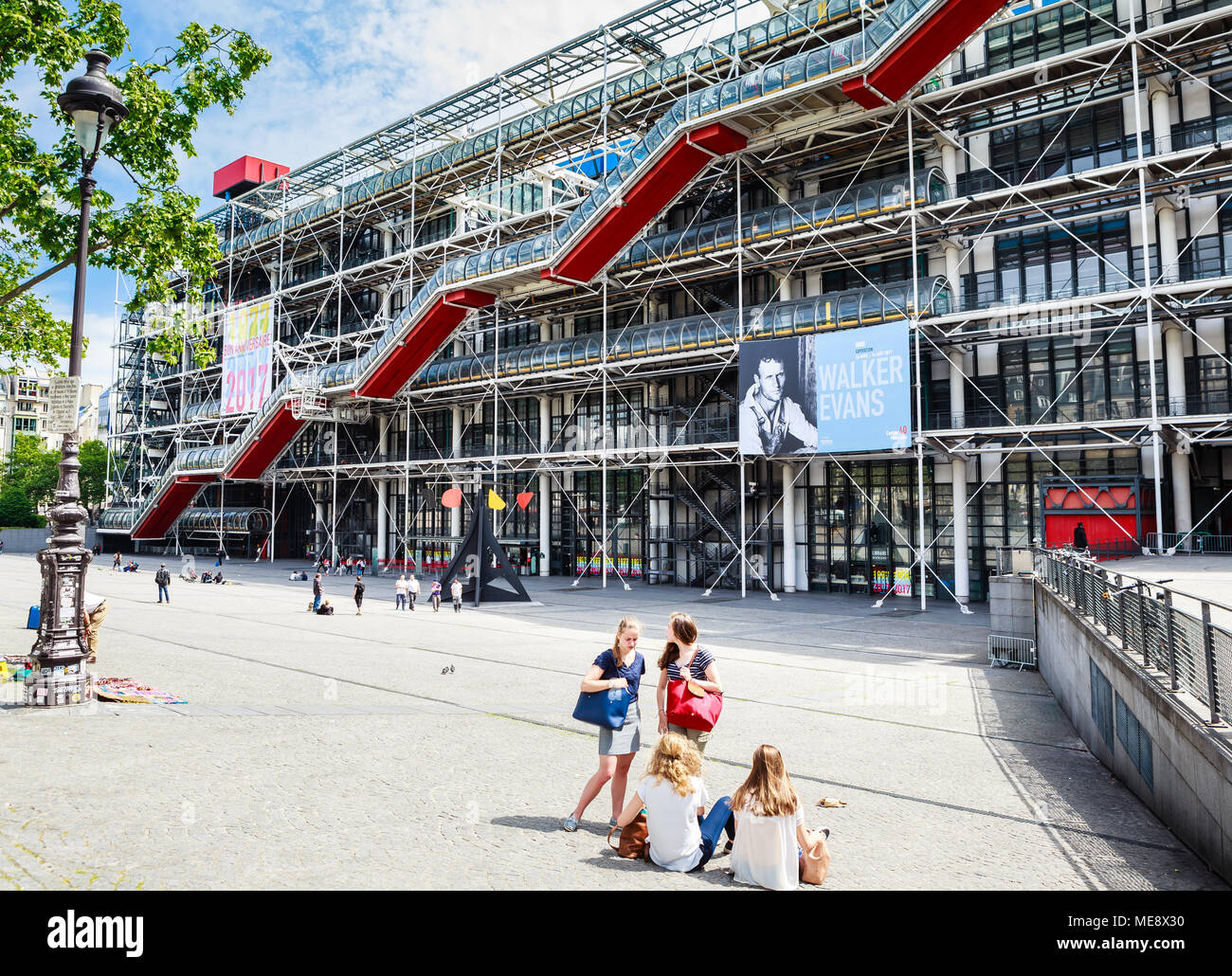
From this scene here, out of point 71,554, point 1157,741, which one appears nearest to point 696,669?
point 1157,741

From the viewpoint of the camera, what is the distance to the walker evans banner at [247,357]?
44094 mm

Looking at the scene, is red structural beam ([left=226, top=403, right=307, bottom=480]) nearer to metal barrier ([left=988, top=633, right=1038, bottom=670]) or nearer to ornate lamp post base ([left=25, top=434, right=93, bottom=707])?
ornate lamp post base ([left=25, top=434, right=93, bottom=707])

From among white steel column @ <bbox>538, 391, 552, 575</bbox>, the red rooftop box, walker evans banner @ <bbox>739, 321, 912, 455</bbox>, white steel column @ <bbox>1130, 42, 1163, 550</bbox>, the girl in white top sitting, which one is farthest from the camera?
the red rooftop box

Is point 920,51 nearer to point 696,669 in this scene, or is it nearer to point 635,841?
point 696,669

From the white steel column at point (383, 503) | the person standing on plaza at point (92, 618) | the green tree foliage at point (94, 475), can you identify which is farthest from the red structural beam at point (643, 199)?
the green tree foliage at point (94, 475)

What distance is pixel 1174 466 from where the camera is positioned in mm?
22438

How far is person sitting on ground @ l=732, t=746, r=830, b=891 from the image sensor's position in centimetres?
511

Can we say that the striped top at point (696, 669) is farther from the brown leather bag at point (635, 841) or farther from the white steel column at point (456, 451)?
the white steel column at point (456, 451)

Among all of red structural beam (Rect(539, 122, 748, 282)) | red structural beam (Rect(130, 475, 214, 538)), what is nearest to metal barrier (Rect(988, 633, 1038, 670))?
red structural beam (Rect(539, 122, 748, 282))

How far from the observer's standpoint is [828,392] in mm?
25812

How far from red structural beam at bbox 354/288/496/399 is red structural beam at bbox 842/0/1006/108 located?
54.3ft

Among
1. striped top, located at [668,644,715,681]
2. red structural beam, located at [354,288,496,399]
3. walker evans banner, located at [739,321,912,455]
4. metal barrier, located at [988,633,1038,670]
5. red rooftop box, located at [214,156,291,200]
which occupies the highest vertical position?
red rooftop box, located at [214,156,291,200]
